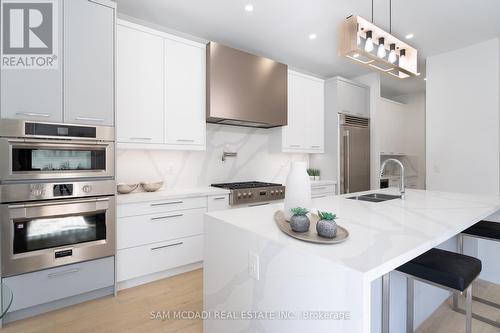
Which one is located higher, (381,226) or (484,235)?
(381,226)

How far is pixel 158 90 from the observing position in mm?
2582

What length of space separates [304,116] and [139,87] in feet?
8.06

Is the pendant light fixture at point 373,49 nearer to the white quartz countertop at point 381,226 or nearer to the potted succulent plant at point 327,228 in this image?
the white quartz countertop at point 381,226

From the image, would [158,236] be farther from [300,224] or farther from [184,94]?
[300,224]

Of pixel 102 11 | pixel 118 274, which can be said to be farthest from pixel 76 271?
pixel 102 11

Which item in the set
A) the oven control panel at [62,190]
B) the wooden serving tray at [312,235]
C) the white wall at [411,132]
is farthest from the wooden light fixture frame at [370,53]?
the white wall at [411,132]

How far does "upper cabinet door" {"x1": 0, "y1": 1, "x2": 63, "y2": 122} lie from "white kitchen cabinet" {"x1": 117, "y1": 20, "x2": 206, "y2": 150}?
1.59 ft

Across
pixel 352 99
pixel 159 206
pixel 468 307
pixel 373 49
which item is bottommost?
pixel 468 307

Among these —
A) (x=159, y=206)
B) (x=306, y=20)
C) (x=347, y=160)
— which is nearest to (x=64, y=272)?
(x=159, y=206)

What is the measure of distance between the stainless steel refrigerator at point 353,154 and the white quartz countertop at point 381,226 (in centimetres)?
204

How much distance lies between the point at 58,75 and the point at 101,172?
2.69 feet

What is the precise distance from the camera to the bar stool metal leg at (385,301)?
1309 millimetres

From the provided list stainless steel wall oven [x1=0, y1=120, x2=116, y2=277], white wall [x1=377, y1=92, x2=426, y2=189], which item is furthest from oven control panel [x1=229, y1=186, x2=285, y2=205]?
white wall [x1=377, y1=92, x2=426, y2=189]

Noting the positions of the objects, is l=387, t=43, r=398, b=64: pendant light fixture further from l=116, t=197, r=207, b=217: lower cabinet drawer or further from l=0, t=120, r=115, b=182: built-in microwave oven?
l=0, t=120, r=115, b=182: built-in microwave oven
